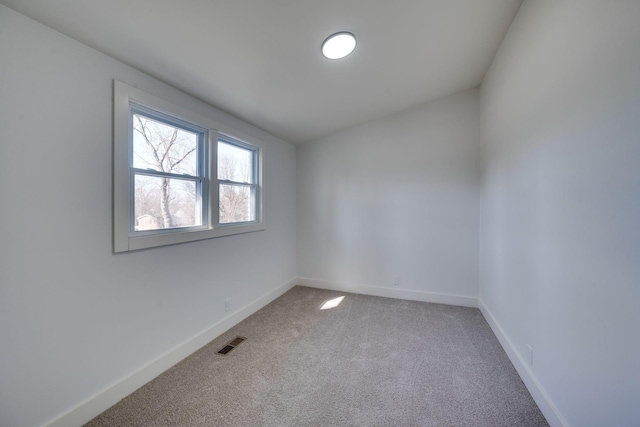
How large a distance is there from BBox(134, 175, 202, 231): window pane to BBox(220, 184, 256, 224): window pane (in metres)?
0.35

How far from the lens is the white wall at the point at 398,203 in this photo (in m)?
3.10

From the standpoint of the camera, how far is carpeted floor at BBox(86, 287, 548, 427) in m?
1.49

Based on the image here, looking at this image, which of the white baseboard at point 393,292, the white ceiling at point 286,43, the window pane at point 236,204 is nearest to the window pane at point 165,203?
the window pane at point 236,204

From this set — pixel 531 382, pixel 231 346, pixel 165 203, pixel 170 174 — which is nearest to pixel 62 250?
pixel 165 203

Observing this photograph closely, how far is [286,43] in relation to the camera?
5.59 ft

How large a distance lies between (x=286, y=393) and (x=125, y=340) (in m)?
1.17

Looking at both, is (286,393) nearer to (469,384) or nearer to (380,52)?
(469,384)

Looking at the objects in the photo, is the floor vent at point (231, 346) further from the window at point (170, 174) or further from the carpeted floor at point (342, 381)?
the window at point (170, 174)

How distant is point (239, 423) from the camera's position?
1.44 metres

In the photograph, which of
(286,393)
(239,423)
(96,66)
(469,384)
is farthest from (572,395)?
(96,66)

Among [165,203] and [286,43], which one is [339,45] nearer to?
[286,43]

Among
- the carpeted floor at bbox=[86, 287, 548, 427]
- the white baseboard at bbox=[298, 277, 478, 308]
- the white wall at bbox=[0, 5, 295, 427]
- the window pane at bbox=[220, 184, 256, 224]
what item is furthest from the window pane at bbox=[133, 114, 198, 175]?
the white baseboard at bbox=[298, 277, 478, 308]

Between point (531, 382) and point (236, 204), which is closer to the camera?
point (531, 382)

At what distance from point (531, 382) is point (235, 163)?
321 centimetres
